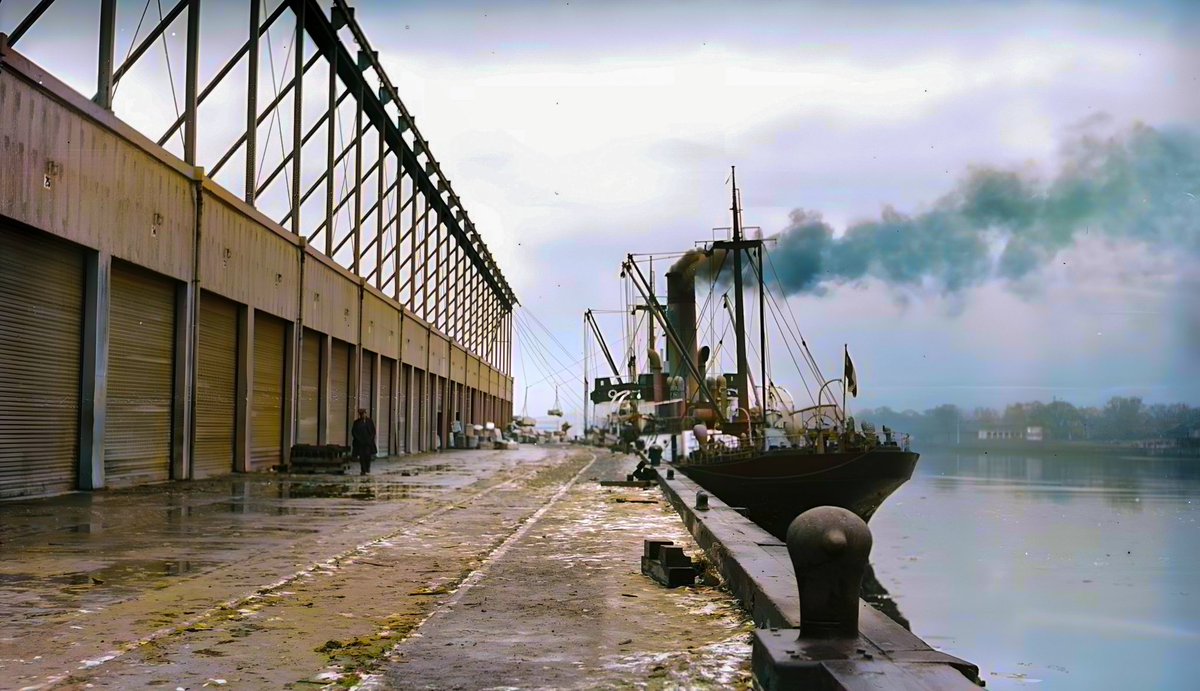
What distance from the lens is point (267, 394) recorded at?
28375mm

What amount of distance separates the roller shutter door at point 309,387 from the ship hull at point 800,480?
12.7 metres

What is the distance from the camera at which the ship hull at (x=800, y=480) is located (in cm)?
3095

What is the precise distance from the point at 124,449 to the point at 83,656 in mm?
15479

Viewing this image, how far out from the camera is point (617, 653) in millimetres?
5754

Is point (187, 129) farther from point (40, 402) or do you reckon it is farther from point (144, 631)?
point (144, 631)

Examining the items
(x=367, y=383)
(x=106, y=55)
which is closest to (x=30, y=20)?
(x=106, y=55)

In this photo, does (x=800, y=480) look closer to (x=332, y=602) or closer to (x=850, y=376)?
(x=850, y=376)

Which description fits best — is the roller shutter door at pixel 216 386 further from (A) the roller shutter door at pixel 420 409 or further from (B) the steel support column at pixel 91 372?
(A) the roller shutter door at pixel 420 409

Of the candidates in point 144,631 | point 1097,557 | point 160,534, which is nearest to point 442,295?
point 1097,557

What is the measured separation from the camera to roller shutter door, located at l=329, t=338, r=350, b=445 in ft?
116

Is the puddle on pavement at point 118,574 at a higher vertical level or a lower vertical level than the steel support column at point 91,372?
lower

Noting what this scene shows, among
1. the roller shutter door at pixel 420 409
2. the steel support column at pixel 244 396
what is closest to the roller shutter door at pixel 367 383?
the roller shutter door at pixel 420 409

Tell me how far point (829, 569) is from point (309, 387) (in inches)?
1176

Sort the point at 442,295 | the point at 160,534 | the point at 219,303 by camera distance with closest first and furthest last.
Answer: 1. the point at 160,534
2. the point at 219,303
3. the point at 442,295
